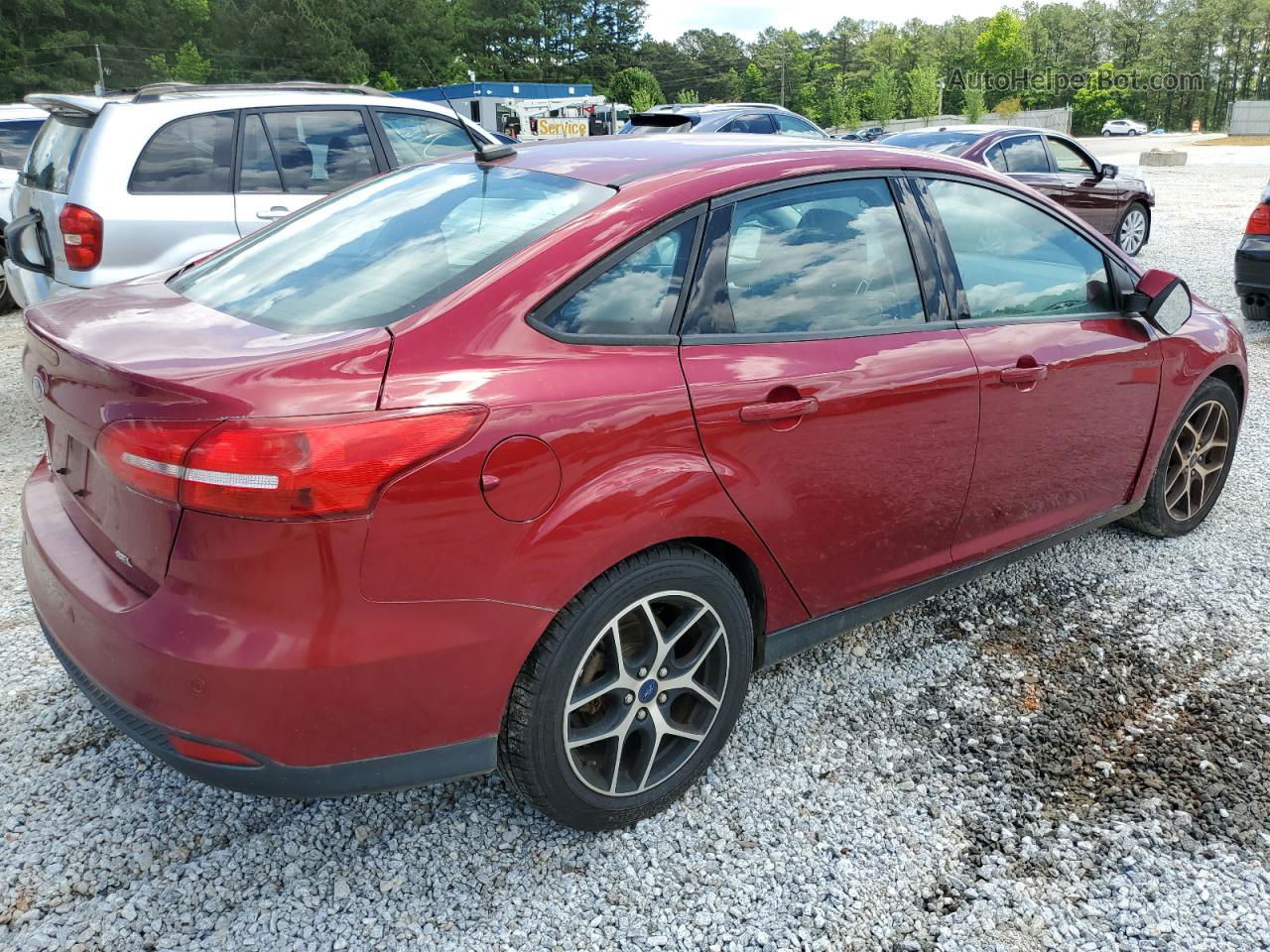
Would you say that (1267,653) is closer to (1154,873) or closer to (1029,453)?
(1029,453)

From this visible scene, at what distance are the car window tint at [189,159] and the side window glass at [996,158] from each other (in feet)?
25.7

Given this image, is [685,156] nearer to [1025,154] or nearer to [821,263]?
[821,263]

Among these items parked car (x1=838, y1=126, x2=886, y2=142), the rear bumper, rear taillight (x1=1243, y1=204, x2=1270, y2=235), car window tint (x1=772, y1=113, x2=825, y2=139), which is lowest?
the rear bumper

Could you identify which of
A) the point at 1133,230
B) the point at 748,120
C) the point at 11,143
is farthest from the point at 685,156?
the point at 748,120

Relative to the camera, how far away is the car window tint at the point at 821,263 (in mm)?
2551

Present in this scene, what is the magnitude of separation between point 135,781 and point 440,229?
167 centimetres

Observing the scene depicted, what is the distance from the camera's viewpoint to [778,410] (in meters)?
2.48

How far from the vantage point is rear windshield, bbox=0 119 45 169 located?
8.97 m

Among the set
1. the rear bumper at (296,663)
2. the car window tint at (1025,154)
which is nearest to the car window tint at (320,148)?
the rear bumper at (296,663)

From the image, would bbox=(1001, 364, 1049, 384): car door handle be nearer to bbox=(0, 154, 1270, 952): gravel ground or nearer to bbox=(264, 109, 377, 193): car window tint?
bbox=(0, 154, 1270, 952): gravel ground

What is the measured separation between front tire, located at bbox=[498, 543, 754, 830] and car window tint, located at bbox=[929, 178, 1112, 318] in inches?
52.1

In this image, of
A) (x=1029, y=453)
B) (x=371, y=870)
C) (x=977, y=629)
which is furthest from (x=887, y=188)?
(x=371, y=870)

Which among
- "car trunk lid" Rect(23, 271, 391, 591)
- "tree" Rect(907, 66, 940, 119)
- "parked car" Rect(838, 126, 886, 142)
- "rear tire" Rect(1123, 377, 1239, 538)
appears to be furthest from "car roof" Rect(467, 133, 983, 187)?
"tree" Rect(907, 66, 940, 119)

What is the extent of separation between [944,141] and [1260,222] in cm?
381
